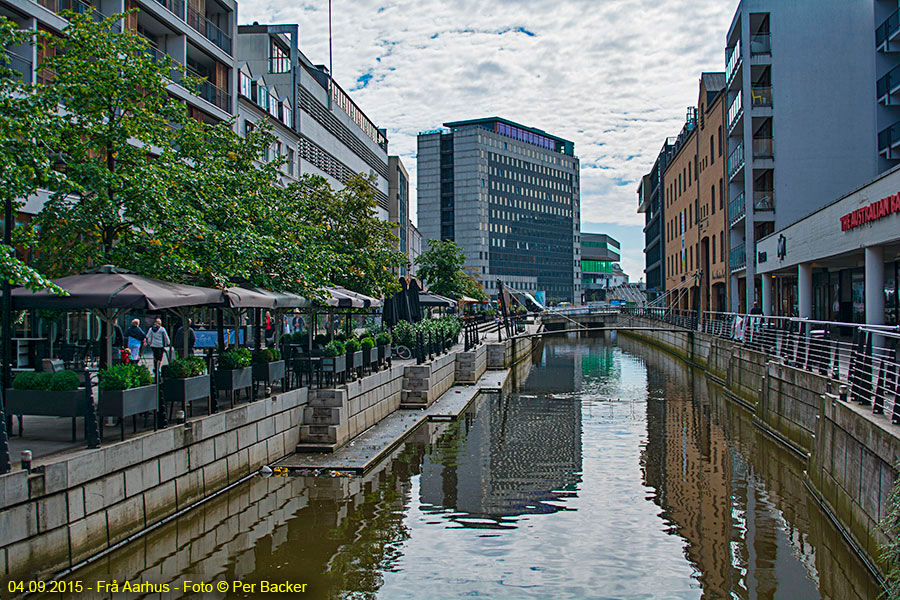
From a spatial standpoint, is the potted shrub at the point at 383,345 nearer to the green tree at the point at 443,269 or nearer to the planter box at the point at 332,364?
the planter box at the point at 332,364

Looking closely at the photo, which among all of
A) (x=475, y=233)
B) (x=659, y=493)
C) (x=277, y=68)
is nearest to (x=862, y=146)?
(x=659, y=493)

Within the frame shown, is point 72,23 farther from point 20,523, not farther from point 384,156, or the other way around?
point 384,156

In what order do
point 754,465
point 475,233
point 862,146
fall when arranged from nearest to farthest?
point 754,465, point 862,146, point 475,233

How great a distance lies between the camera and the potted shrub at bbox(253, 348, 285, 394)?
1486cm

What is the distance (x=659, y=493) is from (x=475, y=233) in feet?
462

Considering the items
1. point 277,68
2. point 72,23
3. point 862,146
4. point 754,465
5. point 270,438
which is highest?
point 277,68

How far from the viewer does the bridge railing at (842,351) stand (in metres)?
10.9

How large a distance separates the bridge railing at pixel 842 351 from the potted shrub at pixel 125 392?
10105mm

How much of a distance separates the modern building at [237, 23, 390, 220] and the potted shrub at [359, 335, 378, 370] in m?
18.3

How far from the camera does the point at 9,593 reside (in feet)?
25.5

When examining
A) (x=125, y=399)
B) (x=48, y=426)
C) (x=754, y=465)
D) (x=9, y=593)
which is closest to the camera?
(x=9, y=593)

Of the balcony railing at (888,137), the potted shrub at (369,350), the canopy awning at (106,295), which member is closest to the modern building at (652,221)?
the balcony railing at (888,137)

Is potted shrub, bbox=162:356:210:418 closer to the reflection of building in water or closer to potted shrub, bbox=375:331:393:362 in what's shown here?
the reflection of building in water

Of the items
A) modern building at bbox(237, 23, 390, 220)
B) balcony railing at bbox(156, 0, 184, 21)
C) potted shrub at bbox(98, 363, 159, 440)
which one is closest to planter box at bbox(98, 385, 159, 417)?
potted shrub at bbox(98, 363, 159, 440)
